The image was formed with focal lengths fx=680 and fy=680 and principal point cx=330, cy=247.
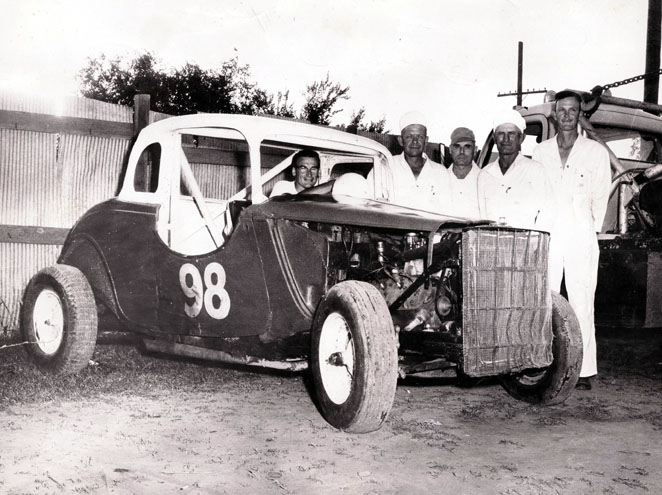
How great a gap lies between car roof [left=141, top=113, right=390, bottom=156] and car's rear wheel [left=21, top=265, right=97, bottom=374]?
52.2 inches

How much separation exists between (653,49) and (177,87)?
47.3ft

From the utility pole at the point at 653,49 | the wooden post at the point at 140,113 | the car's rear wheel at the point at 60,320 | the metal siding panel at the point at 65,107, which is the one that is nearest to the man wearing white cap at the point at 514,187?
the car's rear wheel at the point at 60,320

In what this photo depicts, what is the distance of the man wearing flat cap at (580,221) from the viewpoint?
545 centimetres

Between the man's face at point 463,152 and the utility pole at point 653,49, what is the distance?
11607 millimetres

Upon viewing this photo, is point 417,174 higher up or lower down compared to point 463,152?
lower down

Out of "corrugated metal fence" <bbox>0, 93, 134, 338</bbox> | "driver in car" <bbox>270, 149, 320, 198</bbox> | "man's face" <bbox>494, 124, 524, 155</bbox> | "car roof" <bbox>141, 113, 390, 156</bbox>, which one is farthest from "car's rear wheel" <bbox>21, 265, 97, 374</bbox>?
"man's face" <bbox>494, 124, 524, 155</bbox>

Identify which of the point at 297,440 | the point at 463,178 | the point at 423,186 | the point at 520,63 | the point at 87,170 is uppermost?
the point at 520,63

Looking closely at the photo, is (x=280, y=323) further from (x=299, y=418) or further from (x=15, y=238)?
(x=15, y=238)

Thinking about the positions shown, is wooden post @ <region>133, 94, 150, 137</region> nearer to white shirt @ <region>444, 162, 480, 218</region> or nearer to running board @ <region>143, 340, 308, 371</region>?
running board @ <region>143, 340, 308, 371</region>

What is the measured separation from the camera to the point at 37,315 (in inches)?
222

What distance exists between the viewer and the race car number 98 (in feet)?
14.6

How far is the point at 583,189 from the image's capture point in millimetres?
5496

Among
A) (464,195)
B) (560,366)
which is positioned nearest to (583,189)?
(464,195)

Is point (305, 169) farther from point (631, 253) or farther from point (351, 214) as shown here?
point (631, 253)
